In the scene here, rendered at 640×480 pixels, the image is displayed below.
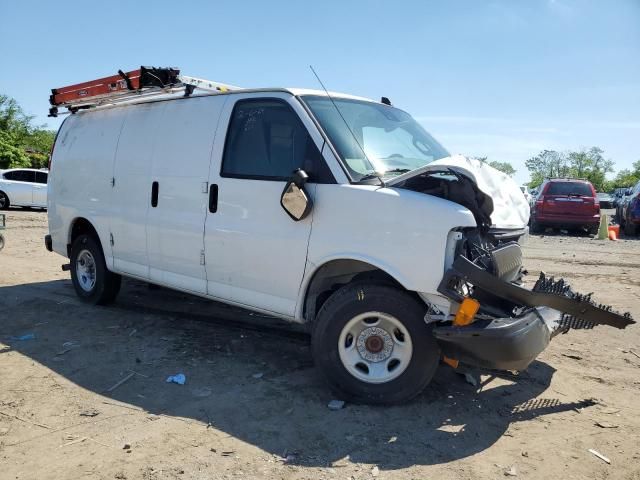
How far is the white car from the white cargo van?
1714 cm

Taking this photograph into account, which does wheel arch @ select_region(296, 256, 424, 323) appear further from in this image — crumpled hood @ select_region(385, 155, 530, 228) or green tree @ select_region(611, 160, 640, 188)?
green tree @ select_region(611, 160, 640, 188)

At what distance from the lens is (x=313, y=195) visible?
4023 mm

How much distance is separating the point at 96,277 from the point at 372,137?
3.77 metres

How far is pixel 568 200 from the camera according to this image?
53.6 ft

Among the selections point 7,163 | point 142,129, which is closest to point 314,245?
point 142,129

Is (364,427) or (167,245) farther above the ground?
(167,245)

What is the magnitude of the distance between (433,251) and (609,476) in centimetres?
161

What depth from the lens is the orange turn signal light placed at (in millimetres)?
3432

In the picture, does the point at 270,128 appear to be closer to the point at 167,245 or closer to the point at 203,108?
the point at 203,108

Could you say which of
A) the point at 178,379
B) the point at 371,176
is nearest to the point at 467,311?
the point at 371,176

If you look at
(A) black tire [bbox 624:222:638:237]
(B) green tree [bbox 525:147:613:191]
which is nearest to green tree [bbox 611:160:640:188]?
(B) green tree [bbox 525:147:613:191]

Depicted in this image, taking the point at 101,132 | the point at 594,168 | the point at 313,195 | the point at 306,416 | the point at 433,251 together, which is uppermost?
the point at 594,168

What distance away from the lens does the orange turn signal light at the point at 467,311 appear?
343 centimetres

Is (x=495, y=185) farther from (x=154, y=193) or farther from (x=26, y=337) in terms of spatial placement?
(x=26, y=337)
